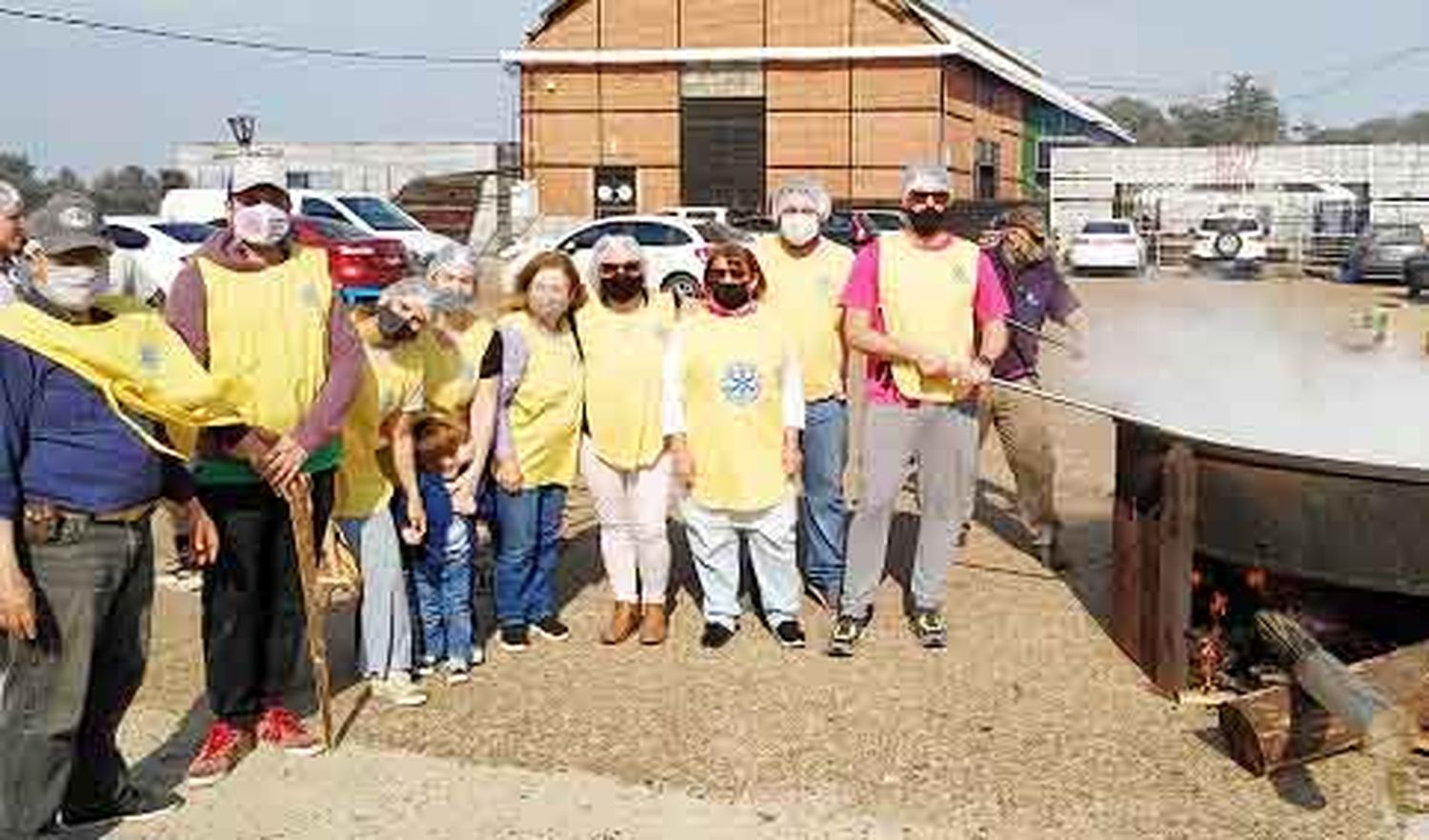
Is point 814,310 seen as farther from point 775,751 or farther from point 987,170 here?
point 987,170

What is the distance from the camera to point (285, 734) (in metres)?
5.27

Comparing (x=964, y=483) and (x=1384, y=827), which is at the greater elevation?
(x=964, y=483)

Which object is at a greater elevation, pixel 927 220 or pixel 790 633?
pixel 927 220

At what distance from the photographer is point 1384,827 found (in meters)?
4.56

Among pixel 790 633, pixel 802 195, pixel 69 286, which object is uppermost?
pixel 802 195

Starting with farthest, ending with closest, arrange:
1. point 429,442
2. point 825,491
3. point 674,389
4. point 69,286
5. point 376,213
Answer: point 376,213, point 825,491, point 674,389, point 429,442, point 69,286

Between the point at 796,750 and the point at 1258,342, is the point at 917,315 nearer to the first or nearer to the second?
the point at 796,750

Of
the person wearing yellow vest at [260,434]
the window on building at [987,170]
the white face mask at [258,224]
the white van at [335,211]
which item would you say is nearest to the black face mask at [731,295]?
the person wearing yellow vest at [260,434]

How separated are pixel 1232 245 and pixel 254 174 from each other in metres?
32.7

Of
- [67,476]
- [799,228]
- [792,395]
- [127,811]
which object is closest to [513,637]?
[792,395]

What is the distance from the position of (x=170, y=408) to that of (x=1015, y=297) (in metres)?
4.63

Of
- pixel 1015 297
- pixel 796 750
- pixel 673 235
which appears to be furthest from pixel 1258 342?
pixel 673 235

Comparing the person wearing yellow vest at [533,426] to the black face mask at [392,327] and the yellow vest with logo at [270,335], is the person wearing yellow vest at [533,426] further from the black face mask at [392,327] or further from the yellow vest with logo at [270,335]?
the yellow vest with logo at [270,335]

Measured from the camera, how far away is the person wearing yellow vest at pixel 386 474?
5555 millimetres
